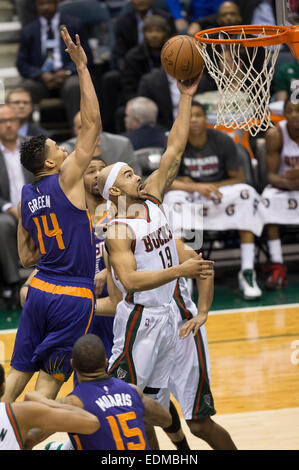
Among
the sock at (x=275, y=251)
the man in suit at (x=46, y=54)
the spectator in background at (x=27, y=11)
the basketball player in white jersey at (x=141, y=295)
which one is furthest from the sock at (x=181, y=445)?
the spectator in background at (x=27, y=11)

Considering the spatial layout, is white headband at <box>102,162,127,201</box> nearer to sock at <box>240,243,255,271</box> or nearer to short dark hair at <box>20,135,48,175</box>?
A: short dark hair at <box>20,135,48,175</box>

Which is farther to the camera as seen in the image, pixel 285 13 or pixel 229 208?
pixel 229 208

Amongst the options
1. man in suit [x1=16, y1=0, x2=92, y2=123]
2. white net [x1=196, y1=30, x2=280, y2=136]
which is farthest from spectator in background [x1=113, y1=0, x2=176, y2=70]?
white net [x1=196, y1=30, x2=280, y2=136]

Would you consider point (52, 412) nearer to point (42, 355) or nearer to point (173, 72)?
point (42, 355)

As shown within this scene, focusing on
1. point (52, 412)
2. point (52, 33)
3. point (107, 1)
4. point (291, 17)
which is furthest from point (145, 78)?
point (52, 412)

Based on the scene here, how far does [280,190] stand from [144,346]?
4.27 metres

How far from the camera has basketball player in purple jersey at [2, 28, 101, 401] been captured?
429 cm

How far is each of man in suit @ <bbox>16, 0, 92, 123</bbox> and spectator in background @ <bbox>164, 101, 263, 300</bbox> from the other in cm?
197

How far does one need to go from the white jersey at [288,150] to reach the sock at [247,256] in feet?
3.09

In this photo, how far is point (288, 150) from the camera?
26.9 ft

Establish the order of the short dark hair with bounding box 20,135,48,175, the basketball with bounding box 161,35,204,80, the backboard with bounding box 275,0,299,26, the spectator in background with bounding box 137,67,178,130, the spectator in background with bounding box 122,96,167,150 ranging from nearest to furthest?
the short dark hair with bounding box 20,135,48,175
the basketball with bounding box 161,35,204,80
the backboard with bounding box 275,0,299,26
the spectator in background with bounding box 122,96,167,150
the spectator in background with bounding box 137,67,178,130

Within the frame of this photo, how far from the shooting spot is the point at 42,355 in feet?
14.1

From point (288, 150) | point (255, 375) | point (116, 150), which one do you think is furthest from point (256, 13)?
point (255, 375)

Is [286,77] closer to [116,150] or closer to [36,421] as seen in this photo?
[116,150]
